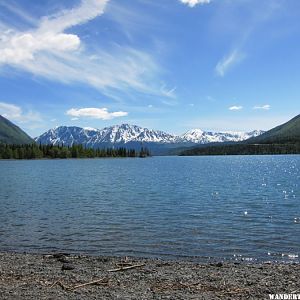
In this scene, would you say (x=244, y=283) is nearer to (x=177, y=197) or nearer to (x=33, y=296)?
(x=33, y=296)

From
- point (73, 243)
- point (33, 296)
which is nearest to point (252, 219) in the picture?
point (73, 243)

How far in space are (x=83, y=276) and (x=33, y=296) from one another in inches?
168

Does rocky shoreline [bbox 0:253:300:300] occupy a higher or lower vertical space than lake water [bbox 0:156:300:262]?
higher

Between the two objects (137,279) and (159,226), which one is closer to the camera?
(137,279)

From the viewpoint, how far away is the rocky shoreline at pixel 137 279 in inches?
663

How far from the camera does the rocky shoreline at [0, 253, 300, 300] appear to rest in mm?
16844

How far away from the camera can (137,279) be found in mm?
19625

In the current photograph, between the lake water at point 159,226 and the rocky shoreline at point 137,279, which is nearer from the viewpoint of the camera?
the rocky shoreline at point 137,279

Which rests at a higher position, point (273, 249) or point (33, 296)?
point (33, 296)

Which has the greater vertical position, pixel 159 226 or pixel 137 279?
pixel 137 279

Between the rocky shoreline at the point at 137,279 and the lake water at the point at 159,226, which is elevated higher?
the rocky shoreline at the point at 137,279

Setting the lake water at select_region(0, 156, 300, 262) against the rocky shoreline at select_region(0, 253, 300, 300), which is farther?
the lake water at select_region(0, 156, 300, 262)

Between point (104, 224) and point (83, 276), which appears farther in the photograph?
point (104, 224)

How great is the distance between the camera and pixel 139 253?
28875mm
